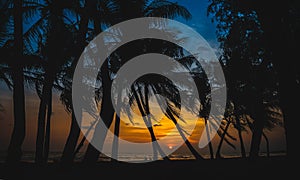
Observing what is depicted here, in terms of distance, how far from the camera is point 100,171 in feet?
28.7

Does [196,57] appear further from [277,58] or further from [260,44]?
[277,58]

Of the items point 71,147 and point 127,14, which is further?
point 127,14

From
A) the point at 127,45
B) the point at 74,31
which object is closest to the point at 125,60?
the point at 127,45

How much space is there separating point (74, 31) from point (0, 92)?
6.28 metres

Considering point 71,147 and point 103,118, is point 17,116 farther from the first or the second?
point 103,118

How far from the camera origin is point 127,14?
486 inches

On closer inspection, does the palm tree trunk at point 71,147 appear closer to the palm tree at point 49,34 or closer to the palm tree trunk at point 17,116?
the palm tree trunk at point 17,116

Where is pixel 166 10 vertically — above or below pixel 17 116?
above

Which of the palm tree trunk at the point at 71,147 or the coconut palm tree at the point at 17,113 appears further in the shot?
the palm tree trunk at the point at 71,147

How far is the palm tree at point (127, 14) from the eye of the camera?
28.7ft

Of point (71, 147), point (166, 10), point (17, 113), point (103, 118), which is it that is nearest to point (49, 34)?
point (103, 118)

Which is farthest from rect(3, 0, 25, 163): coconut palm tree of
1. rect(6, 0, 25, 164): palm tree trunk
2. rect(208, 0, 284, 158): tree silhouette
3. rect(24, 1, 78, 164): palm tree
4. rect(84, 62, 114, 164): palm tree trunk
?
→ rect(208, 0, 284, 158): tree silhouette

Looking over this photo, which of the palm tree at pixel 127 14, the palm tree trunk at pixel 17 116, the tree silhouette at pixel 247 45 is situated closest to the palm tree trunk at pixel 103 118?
the palm tree at pixel 127 14

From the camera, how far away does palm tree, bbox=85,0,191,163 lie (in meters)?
8.75
